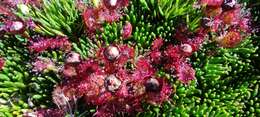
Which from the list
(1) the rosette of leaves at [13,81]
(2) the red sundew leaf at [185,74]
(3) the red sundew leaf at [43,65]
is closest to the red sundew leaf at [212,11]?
(2) the red sundew leaf at [185,74]

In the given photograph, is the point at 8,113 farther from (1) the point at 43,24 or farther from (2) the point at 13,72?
(1) the point at 43,24

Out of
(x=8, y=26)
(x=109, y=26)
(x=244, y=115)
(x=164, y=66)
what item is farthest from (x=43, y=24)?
(x=244, y=115)

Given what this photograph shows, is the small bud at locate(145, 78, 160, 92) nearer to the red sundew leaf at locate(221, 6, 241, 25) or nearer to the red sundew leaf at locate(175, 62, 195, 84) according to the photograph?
the red sundew leaf at locate(175, 62, 195, 84)

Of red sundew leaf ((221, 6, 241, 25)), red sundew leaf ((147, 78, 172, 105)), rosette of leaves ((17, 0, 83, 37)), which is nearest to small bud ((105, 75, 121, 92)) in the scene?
red sundew leaf ((147, 78, 172, 105))

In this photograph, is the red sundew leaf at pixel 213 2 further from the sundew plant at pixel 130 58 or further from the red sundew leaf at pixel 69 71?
the red sundew leaf at pixel 69 71

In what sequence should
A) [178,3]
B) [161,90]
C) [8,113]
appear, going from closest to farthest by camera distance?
[161,90], [8,113], [178,3]
